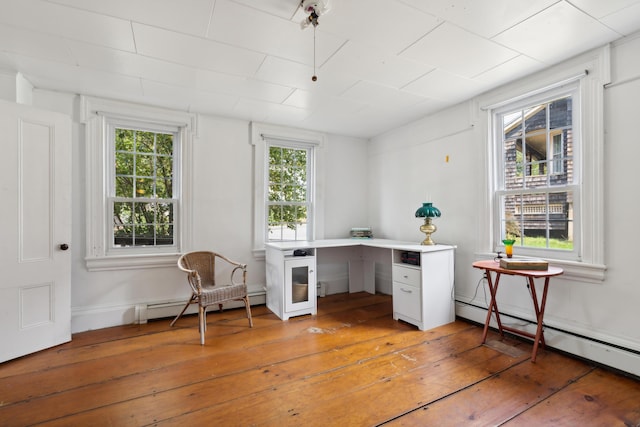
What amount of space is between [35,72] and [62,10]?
4.16 ft

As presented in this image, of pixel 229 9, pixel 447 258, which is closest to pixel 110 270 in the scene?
pixel 229 9

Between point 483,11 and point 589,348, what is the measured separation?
2779 mm

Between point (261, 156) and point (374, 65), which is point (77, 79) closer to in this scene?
point (261, 156)

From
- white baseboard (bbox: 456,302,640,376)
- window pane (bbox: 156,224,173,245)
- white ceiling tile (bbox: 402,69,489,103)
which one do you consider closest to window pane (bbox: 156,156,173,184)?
window pane (bbox: 156,224,173,245)

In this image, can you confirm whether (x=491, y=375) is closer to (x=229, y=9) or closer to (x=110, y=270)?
(x=229, y=9)

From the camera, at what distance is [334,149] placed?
16.2ft

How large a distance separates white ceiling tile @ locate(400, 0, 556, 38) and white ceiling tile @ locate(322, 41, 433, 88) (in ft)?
1.84

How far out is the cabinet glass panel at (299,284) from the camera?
147 inches

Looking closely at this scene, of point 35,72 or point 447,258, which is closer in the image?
point 35,72

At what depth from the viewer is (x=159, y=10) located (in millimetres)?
1967

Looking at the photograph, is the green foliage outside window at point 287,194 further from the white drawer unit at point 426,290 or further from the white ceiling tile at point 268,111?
the white drawer unit at point 426,290

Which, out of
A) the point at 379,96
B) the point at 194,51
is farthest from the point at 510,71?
the point at 194,51

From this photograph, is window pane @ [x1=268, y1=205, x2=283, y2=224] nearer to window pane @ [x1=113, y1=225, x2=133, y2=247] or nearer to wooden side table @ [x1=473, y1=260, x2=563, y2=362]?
window pane @ [x1=113, y1=225, x2=133, y2=247]

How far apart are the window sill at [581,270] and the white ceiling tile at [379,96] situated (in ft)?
7.27
